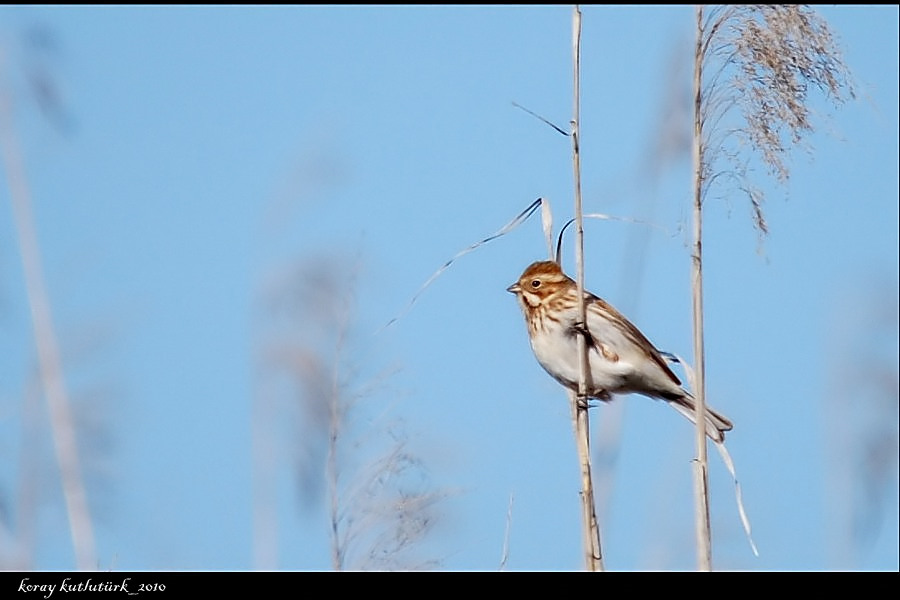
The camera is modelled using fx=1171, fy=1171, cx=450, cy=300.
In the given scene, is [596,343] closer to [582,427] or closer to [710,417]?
[710,417]

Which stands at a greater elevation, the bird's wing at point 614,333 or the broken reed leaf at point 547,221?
the broken reed leaf at point 547,221

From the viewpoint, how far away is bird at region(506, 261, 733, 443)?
348 cm

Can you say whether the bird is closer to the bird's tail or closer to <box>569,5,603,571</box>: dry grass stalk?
the bird's tail

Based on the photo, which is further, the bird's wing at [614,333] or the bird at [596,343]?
the bird's wing at [614,333]

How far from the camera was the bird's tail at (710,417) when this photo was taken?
2.91 metres

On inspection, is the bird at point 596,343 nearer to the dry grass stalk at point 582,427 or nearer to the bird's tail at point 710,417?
the bird's tail at point 710,417

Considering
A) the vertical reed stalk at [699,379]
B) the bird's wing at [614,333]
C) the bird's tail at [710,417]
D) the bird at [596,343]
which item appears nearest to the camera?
the vertical reed stalk at [699,379]

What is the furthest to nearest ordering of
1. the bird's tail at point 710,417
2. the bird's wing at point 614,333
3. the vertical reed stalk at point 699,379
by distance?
1. the bird's wing at point 614,333
2. the bird's tail at point 710,417
3. the vertical reed stalk at point 699,379

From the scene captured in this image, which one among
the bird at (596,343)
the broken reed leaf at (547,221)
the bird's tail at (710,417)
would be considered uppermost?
the broken reed leaf at (547,221)

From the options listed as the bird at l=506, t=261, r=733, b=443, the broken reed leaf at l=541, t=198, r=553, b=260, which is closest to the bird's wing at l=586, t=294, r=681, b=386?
the bird at l=506, t=261, r=733, b=443

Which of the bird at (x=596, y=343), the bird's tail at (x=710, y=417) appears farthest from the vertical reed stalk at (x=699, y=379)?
the bird at (x=596, y=343)

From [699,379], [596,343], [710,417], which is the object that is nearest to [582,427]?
[699,379]
